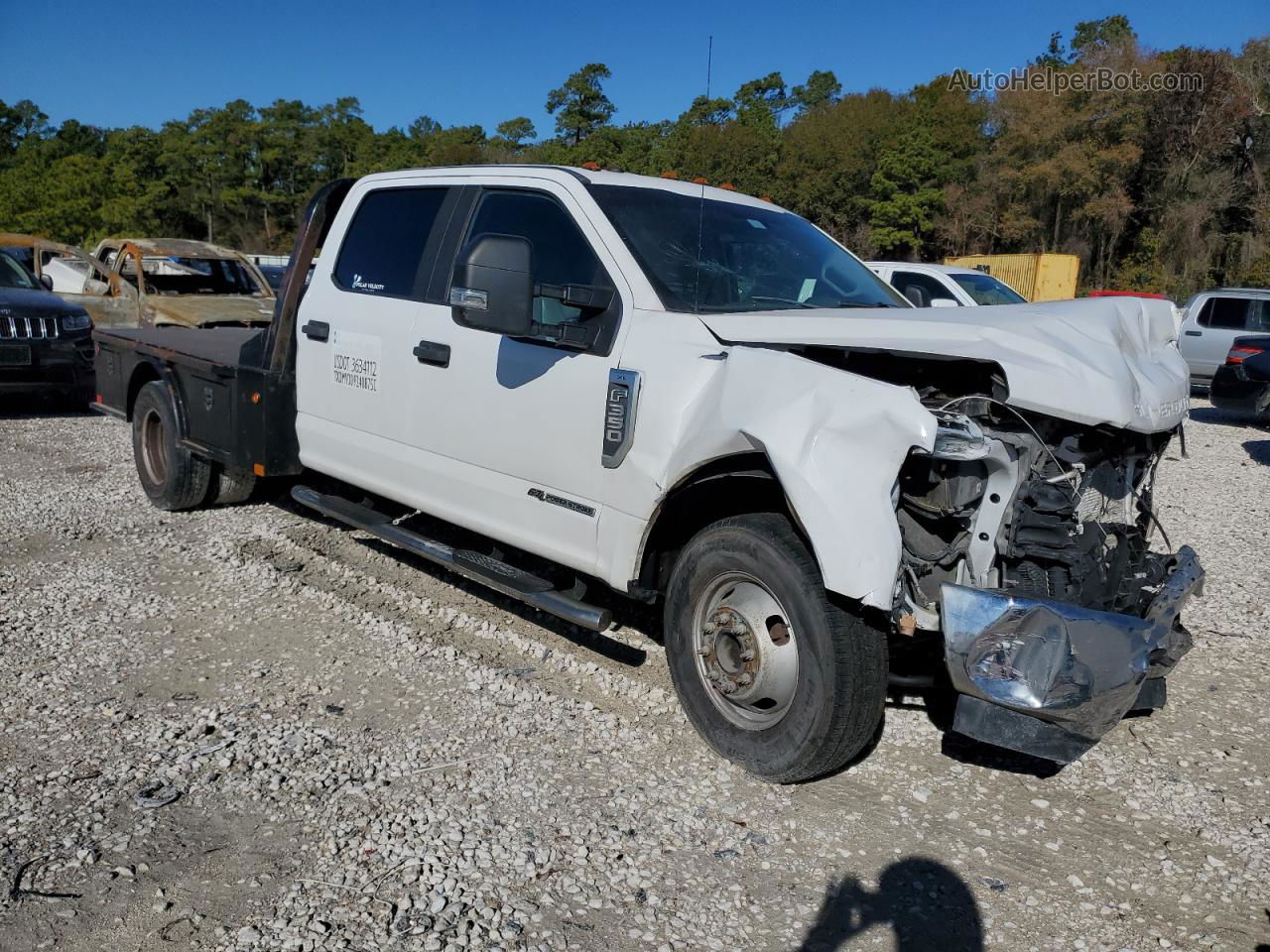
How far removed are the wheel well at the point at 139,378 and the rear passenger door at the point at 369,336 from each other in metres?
1.93

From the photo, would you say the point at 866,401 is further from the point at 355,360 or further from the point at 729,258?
the point at 355,360

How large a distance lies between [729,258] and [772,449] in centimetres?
146

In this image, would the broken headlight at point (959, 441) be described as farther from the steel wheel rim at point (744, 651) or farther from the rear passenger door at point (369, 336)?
the rear passenger door at point (369, 336)

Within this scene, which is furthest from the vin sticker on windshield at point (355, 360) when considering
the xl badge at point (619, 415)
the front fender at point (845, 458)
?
the front fender at point (845, 458)

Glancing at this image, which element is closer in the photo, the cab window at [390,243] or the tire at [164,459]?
the cab window at [390,243]

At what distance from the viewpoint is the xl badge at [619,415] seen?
3.74 meters

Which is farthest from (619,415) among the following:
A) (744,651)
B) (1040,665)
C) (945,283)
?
(945,283)

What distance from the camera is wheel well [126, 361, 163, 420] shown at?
6816 mm

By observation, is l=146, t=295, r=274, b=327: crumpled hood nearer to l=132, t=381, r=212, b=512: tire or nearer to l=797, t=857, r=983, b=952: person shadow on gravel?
l=132, t=381, r=212, b=512: tire

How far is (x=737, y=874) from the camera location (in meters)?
3.07

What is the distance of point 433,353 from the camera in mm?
4562

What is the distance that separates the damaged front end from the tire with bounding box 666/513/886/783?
0.27 meters

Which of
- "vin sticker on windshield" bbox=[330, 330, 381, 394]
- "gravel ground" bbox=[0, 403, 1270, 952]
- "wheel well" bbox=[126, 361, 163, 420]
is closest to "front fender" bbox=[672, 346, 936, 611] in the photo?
"gravel ground" bbox=[0, 403, 1270, 952]

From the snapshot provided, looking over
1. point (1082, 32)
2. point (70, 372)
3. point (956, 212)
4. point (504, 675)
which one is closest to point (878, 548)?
point (504, 675)
